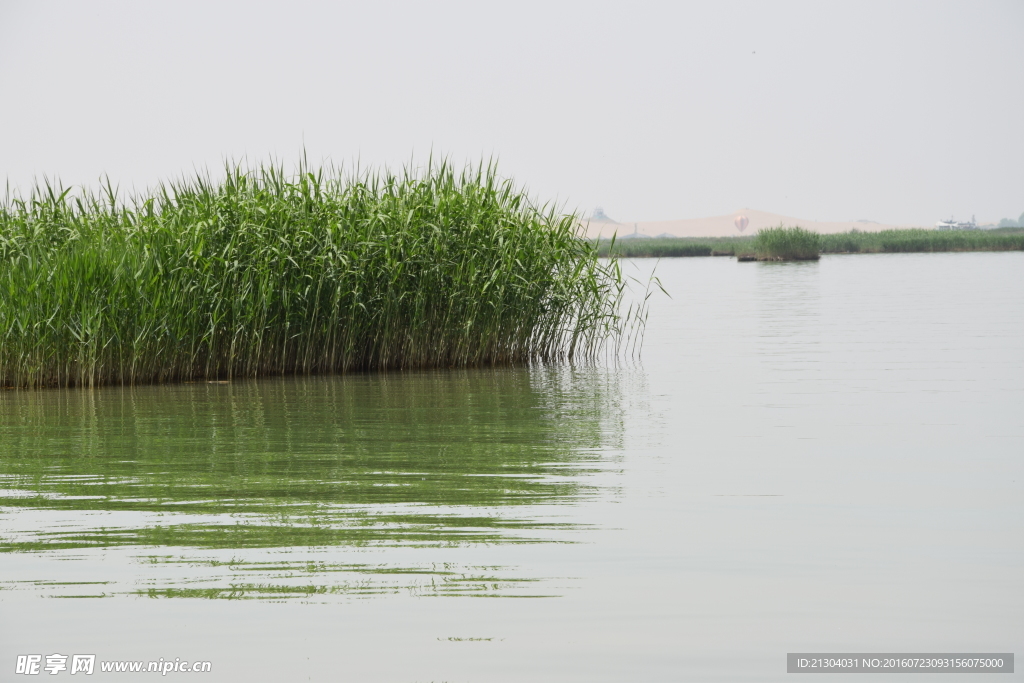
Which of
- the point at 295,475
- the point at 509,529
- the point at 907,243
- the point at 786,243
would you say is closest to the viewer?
the point at 509,529

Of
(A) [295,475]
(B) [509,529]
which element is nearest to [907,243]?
(A) [295,475]

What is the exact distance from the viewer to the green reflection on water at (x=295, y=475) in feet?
16.2

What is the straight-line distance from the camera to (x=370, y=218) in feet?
42.5

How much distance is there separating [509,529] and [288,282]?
7.68 m

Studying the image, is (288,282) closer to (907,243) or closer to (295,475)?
(295,475)

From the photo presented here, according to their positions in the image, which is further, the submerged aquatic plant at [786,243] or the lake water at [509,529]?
the submerged aquatic plant at [786,243]

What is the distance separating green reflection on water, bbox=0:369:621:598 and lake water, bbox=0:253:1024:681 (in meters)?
0.03

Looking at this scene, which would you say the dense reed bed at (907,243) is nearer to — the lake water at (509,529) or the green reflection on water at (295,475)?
the green reflection on water at (295,475)

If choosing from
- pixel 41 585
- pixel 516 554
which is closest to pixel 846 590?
pixel 516 554

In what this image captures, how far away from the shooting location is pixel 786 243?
56.5 meters

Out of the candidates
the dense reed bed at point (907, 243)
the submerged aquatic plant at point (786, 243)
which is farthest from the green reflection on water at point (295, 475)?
the dense reed bed at point (907, 243)

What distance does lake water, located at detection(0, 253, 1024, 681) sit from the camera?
13.2ft

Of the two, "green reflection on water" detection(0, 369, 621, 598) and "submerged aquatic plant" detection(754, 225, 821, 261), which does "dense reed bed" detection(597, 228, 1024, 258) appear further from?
"green reflection on water" detection(0, 369, 621, 598)

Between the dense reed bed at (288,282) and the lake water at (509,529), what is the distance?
0.91 meters
